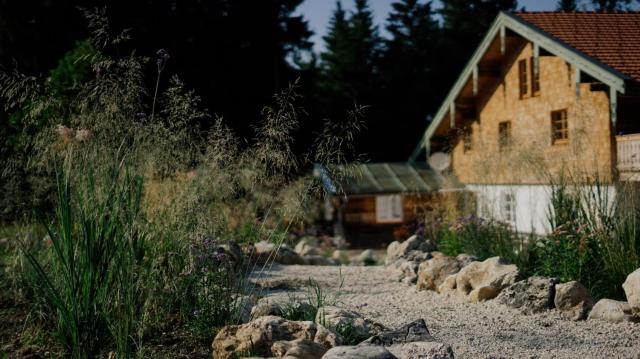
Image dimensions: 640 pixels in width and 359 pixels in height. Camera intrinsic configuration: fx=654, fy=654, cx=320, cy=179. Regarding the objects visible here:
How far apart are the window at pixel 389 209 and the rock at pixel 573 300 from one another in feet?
45.4

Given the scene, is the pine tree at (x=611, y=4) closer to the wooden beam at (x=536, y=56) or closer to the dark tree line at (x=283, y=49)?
the dark tree line at (x=283, y=49)

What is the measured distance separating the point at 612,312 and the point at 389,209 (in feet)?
47.7

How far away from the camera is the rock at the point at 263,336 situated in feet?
13.3

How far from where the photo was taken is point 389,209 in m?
20.4

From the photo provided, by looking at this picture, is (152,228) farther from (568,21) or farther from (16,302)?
(568,21)

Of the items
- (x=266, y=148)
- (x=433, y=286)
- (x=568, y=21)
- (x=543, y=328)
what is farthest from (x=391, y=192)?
(x=266, y=148)

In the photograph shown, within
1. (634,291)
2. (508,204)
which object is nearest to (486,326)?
(634,291)

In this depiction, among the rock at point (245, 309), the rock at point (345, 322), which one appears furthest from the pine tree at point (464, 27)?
the rock at point (345, 322)

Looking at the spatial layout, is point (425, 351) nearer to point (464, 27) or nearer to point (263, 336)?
point (263, 336)

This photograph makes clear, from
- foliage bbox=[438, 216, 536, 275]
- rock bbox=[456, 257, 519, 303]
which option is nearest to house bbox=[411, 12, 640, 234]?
foliage bbox=[438, 216, 536, 275]

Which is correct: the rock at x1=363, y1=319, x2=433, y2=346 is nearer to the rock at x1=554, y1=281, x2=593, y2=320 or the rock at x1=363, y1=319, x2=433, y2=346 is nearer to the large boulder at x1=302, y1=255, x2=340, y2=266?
the rock at x1=554, y1=281, x2=593, y2=320

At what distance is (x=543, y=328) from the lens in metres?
5.77

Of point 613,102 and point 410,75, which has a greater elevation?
point 410,75

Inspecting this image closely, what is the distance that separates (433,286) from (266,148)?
4.38 meters
